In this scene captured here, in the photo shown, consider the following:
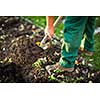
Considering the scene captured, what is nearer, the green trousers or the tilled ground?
the green trousers

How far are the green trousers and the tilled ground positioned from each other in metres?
0.05

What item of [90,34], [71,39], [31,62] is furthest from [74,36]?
[31,62]

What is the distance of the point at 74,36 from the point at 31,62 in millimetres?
248

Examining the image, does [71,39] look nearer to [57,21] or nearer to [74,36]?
[74,36]

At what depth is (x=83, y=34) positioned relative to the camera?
183 cm

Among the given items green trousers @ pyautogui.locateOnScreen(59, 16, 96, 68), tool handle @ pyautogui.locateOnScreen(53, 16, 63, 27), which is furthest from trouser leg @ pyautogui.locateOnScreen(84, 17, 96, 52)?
tool handle @ pyautogui.locateOnScreen(53, 16, 63, 27)

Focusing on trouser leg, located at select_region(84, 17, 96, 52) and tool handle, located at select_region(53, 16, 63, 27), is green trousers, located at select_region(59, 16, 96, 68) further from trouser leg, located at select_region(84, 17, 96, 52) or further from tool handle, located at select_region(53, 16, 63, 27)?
tool handle, located at select_region(53, 16, 63, 27)

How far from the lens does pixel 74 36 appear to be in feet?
5.66

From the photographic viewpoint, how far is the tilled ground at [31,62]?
181 centimetres

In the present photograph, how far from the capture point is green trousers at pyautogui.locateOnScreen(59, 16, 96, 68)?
1.71 metres

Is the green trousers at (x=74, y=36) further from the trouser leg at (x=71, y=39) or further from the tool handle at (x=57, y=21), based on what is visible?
the tool handle at (x=57, y=21)
